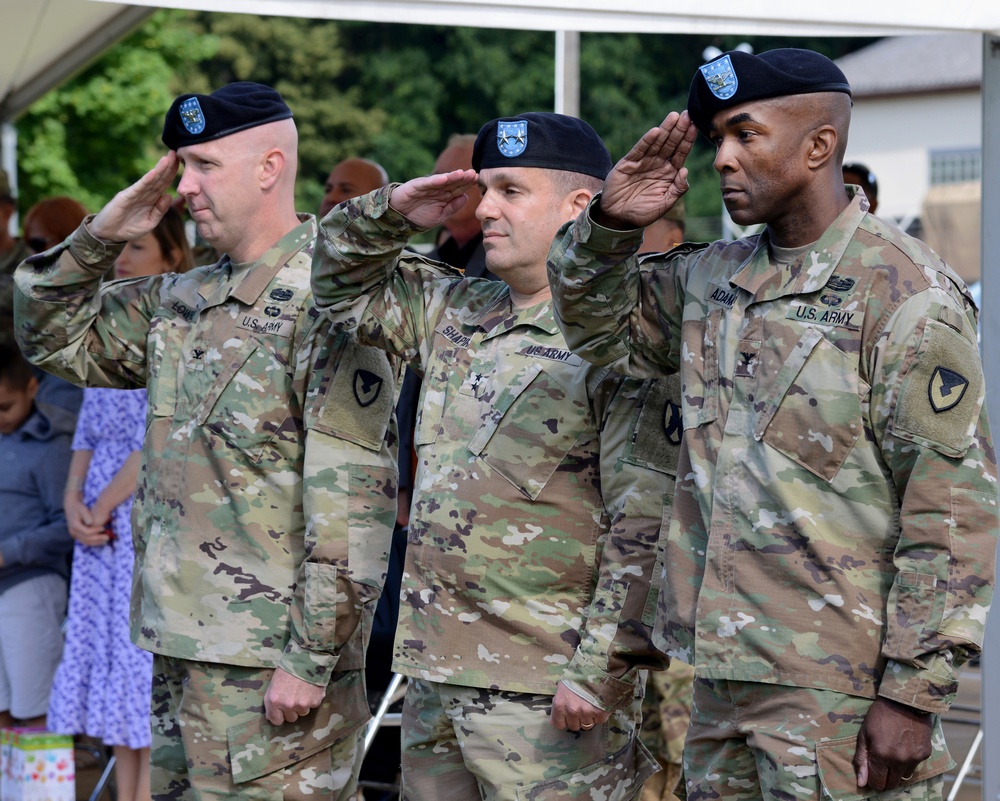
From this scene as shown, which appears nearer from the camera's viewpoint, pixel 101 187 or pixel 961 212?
pixel 961 212

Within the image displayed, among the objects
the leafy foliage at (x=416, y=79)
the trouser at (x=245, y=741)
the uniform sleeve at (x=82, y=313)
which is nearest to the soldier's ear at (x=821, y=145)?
the trouser at (x=245, y=741)

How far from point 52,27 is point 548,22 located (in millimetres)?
4297

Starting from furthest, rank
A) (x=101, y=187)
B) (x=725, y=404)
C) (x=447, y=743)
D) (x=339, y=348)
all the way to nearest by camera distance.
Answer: (x=101, y=187), (x=339, y=348), (x=447, y=743), (x=725, y=404)

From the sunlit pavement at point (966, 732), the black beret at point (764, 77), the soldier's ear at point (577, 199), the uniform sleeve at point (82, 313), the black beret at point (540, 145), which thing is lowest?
the sunlit pavement at point (966, 732)

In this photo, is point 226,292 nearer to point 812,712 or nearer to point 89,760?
point 812,712

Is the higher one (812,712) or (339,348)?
(339,348)

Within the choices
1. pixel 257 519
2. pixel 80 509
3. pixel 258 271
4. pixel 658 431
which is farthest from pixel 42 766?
pixel 658 431

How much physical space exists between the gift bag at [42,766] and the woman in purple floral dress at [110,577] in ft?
0.20

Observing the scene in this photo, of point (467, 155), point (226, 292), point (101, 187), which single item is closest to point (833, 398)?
point (226, 292)

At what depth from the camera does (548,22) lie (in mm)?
3893

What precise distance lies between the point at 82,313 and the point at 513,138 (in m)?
1.43

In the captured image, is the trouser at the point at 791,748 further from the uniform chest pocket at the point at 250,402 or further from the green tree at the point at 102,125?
the green tree at the point at 102,125

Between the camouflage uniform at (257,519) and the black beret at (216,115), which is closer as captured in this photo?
the camouflage uniform at (257,519)

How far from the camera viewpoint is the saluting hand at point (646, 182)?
2615 mm
